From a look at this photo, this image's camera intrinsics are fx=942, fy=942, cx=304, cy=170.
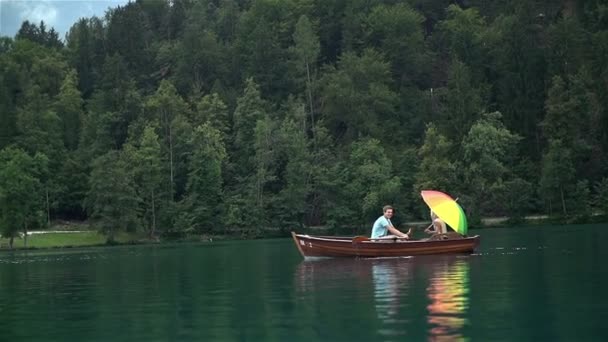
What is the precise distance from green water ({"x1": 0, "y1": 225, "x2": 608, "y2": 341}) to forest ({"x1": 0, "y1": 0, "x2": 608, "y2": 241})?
59.0 m

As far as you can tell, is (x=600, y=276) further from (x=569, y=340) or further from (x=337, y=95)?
(x=337, y=95)

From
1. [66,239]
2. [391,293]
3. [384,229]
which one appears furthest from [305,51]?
[391,293]

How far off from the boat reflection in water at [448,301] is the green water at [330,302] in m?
0.04

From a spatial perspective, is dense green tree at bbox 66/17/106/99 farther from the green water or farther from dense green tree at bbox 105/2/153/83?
the green water

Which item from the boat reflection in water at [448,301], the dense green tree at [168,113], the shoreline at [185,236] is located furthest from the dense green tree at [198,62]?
the boat reflection in water at [448,301]

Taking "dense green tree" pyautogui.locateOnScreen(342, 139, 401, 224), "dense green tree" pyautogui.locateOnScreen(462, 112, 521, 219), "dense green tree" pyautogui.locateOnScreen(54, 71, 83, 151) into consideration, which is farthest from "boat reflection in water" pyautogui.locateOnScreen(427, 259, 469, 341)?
"dense green tree" pyautogui.locateOnScreen(54, 71, 83, 151)

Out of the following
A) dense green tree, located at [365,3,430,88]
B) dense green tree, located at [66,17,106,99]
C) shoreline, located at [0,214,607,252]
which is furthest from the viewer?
dense green tree, located at [66,17,106,99]

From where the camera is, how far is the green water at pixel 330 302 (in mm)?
19484

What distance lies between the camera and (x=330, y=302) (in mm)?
25000

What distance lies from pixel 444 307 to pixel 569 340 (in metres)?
5.64

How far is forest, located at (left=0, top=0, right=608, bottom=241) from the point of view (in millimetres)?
102000

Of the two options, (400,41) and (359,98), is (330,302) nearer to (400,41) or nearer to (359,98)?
(359,98)

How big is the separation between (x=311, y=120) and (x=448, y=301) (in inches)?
4047

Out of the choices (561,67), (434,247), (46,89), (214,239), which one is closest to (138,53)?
(46,89)
